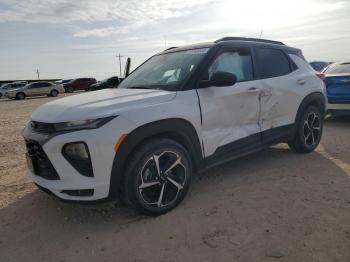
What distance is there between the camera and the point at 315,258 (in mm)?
2785

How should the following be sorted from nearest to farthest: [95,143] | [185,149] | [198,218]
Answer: [95,143] < [198,218] < [185,149]

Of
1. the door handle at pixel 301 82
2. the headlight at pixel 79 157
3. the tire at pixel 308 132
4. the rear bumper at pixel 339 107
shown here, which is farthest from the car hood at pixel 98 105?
the rear bumper at pixel 339 107

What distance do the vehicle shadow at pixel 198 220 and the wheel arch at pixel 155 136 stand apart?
17.4 inches

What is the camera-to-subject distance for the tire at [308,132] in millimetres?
5471

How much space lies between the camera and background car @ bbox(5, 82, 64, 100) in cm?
2928

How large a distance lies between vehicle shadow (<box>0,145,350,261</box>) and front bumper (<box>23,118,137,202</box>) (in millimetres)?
448

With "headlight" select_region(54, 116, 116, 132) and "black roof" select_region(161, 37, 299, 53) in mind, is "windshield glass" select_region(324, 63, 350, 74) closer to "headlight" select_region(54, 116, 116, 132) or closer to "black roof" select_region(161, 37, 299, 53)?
"black roof" select_region(161, 37, 299, 53)

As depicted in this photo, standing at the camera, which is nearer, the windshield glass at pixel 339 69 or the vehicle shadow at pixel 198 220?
the vehicle shadow at pixel 198 220

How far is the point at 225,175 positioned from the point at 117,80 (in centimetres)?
222

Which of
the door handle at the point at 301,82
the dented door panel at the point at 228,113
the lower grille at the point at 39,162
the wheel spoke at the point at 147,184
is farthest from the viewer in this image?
the door handle at the point at 301,82

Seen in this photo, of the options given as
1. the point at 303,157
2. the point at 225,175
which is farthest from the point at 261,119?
the point at 303,157

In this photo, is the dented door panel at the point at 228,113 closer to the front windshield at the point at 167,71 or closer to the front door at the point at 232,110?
the front door at the point at 232,110

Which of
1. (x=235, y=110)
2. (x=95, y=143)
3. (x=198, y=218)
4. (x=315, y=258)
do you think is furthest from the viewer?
(x=235, y=110)

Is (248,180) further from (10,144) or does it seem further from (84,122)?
(10,144)
